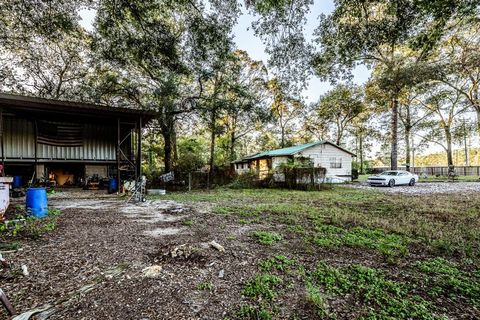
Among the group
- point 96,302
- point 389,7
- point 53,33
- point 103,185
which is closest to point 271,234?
point 96,302

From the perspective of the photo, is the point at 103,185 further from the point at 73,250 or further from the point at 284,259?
the point at 284,259

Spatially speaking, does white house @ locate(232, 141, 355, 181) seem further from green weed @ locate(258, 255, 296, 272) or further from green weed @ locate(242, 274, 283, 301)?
green weed @ locate(242, 274, 283, 301)

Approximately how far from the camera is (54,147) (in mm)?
11703

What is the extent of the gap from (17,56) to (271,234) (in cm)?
1848

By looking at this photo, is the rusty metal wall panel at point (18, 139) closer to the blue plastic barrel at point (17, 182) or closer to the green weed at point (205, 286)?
the blue plastic barrel at point (17, 182)

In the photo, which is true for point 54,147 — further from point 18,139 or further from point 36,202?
point 36,202

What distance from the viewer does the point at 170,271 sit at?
117 inches

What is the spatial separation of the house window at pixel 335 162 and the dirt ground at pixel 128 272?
19105 mm

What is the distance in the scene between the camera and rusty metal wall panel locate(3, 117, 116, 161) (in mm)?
10789

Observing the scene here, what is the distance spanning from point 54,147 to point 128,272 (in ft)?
40.0

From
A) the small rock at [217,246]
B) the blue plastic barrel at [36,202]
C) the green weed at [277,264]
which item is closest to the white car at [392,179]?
the green weed at [277,264]

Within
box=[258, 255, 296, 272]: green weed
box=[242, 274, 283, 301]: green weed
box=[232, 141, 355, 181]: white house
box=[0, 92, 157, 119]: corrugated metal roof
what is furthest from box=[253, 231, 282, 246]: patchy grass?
box=[232, 141, 355, 181]: white house

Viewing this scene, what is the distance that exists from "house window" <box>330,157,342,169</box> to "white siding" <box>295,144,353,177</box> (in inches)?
5.7

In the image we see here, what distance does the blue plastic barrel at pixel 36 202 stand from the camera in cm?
538
